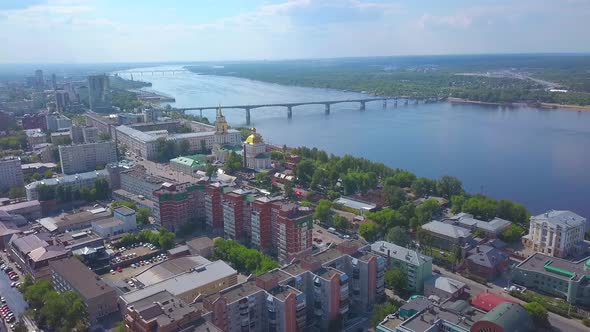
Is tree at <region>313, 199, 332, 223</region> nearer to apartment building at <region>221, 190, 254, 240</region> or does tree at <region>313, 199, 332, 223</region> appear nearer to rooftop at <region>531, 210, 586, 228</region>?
apartment building at <region>221, 190, 254, 240</region>

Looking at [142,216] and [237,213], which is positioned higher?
[237,213]

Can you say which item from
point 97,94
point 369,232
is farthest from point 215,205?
point 97,94

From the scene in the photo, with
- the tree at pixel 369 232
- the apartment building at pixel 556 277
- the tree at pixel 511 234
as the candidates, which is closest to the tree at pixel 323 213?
the tree at pixel 369 232

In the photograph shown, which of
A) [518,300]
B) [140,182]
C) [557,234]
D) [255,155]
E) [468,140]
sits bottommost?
[518,300]

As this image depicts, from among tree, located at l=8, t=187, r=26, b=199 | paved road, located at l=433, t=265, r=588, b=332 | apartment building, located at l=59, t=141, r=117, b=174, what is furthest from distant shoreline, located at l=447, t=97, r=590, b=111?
tree, located at l=8, t=187, r=26, b=199

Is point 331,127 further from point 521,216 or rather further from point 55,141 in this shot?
point 521,216

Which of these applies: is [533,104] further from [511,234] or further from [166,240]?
[166,240]
